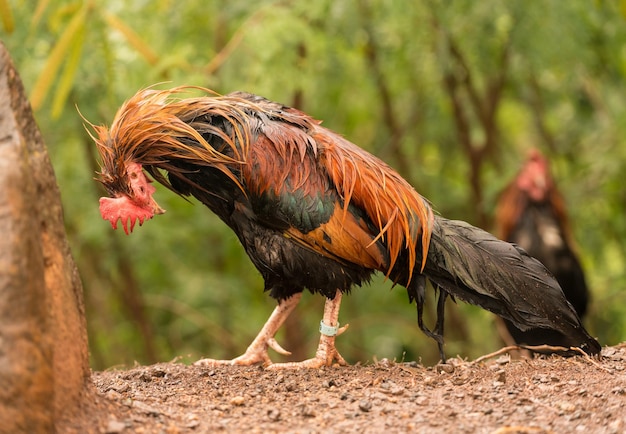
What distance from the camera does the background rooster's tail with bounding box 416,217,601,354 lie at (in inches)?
192

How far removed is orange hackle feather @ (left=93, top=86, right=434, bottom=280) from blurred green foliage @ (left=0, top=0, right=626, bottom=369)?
1.82 metres

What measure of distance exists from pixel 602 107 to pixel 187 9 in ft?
18.7

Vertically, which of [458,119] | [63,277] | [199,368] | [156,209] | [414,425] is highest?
[458,119]

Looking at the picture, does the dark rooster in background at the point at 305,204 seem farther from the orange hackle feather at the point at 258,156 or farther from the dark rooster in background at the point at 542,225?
the dark rooster in background at the point at 542,225

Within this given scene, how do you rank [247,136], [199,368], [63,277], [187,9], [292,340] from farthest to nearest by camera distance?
[292,340], [187,9], [199,368], [247,136], [63,277]

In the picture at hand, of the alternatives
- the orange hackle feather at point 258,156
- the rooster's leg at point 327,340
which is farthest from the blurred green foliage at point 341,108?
the orange hackle feather at point 258,156

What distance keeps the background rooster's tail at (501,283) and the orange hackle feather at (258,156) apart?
14cm

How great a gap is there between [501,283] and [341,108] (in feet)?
22.6

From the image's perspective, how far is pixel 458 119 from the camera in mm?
10109

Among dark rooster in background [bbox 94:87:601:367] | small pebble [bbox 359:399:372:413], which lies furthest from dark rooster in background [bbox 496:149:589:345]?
small pebble [bbox 359:399:372:413]

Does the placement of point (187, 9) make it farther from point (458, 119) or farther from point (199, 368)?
point (199, 368)

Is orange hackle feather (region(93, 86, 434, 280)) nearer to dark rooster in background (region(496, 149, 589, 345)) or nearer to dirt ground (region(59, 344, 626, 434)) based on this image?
dirt ground (region(59, 344, 626, 434))

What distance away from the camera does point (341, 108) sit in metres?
11.5

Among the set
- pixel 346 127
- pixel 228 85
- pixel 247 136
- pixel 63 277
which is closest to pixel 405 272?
pixel 247 136
